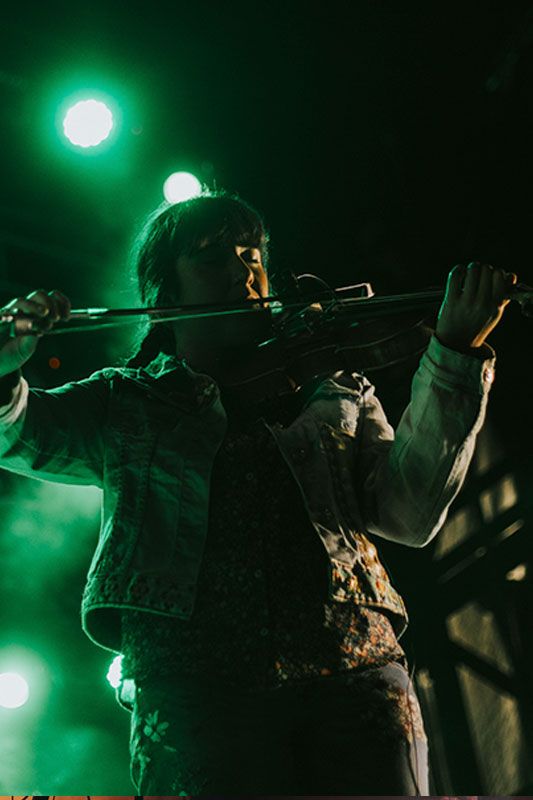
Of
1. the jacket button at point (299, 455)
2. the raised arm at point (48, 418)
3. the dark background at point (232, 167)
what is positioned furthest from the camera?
the dark background at point (232, 167)

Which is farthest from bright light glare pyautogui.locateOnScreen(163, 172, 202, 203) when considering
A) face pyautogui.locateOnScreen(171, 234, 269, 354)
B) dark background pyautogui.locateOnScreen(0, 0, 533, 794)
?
face pyautogui.locateOnScreen(171, 234, 269, 354)

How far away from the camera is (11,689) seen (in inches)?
140

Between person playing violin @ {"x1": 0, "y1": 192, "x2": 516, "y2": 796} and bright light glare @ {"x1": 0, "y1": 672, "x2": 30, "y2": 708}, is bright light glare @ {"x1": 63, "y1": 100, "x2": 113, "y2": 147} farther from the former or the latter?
bright light glare @ {"x1": 0, "y1": 672, "x2": 30, "y2": 708}

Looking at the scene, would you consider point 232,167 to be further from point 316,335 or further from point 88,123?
point 316,335

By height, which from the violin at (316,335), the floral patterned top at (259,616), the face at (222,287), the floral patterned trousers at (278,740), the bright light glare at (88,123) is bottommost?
the floral patterned trousers at (278,740)

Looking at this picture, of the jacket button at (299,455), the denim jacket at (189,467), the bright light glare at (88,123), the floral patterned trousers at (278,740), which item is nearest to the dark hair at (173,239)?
the denim jacket at (189,467)

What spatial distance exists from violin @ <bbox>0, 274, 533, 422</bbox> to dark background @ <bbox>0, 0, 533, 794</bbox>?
1306 millimetres

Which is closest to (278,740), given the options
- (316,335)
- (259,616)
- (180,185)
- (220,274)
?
(259,616)

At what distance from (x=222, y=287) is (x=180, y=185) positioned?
6.16 ft

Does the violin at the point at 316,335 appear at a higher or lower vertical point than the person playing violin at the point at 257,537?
higher

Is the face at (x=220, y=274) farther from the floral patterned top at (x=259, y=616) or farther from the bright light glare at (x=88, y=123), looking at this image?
the bright light glare at (x=88, y=123)

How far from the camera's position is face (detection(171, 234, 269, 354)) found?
1841 mm

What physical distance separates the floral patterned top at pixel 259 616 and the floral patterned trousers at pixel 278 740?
0.03m

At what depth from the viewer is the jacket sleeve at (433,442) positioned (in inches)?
57.1
